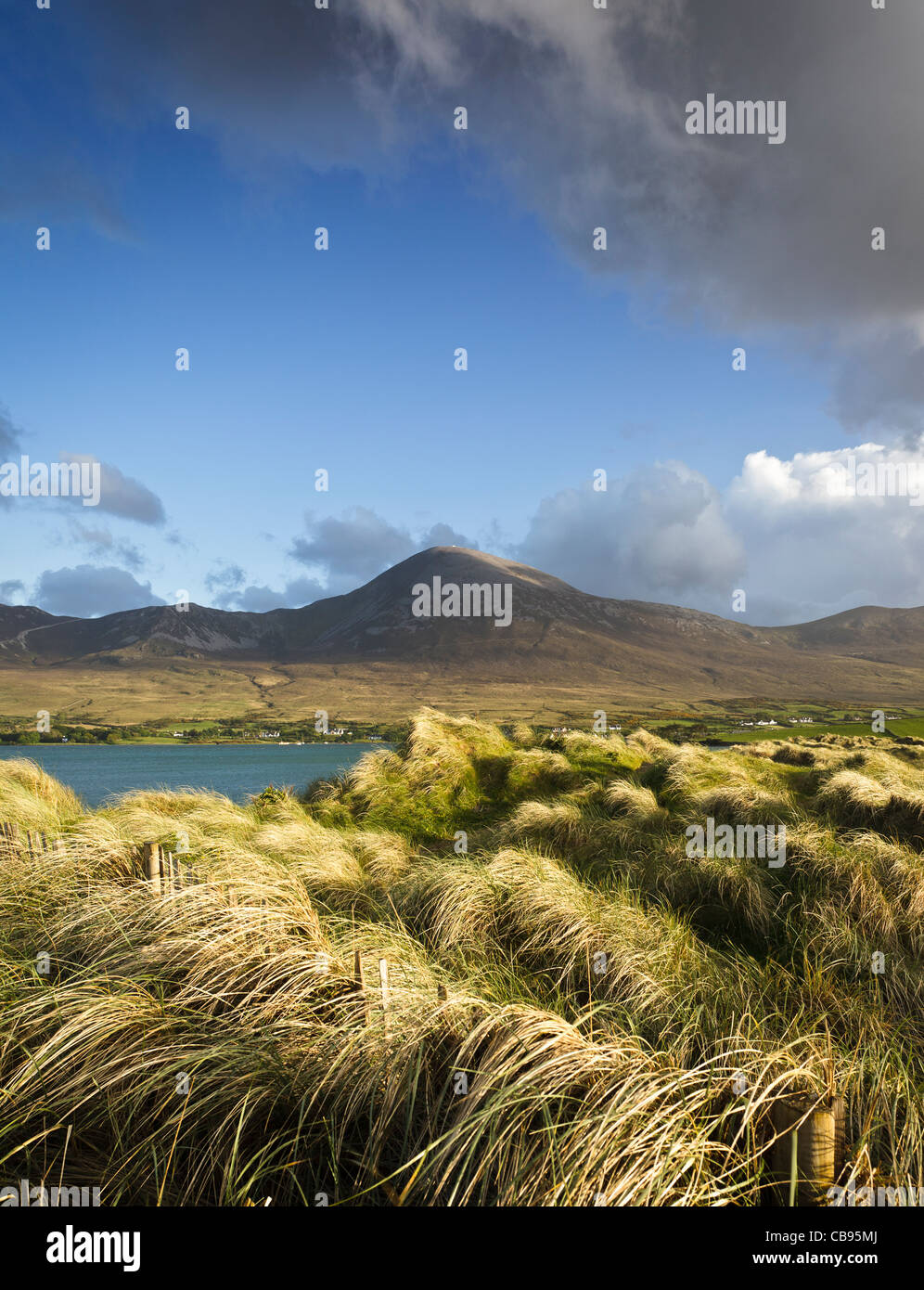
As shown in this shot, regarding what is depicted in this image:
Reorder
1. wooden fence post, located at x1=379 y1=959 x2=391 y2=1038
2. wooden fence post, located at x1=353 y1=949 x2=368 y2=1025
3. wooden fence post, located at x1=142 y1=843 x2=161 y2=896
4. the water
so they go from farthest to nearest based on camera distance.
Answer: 1. the water
2. wooden fence post, located at x1=142 y1=843 x2=161 y2=896
3. wooden fence post, located at x1=353 y1=949 x2=368 y2=1025
4. wooden fence post, located at x1=379 y1=959 x2=391 y2=1038

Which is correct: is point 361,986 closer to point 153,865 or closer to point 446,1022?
point 446,1022

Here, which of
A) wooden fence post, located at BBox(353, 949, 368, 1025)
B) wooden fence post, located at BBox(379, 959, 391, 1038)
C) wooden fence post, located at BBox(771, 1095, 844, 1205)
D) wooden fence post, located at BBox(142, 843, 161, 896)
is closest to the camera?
wooden fence post, located at BBox(771, 1095, 844, 1205)

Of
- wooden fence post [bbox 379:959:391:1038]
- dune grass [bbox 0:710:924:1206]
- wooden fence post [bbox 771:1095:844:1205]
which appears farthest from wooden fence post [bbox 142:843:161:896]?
wooden fence post [bbox 771:1095:844:1205]

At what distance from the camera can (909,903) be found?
730 centimetres

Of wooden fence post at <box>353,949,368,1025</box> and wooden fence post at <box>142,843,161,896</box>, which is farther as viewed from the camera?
wooden fence post at <box>142,843,161,896</box>

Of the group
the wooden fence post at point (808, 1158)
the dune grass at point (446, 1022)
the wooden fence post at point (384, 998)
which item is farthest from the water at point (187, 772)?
the wooden fence post at point (808, 1158)

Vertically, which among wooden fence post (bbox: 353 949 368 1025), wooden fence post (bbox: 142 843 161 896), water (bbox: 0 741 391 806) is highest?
wooden fence post (bbox: 142 843 161 896)

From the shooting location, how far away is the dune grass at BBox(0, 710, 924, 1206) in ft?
9.05

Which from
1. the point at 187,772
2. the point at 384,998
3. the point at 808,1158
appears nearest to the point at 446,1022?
the point at 384,998

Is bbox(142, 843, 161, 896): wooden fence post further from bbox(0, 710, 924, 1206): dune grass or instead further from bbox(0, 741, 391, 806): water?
bbox(0, 741, 391, 806): water

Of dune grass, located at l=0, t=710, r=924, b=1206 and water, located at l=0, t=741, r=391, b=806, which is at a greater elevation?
dune grass, located at l=0, t=710, r=924, b=1206

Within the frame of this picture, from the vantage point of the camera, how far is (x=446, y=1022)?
3504 millimetres
